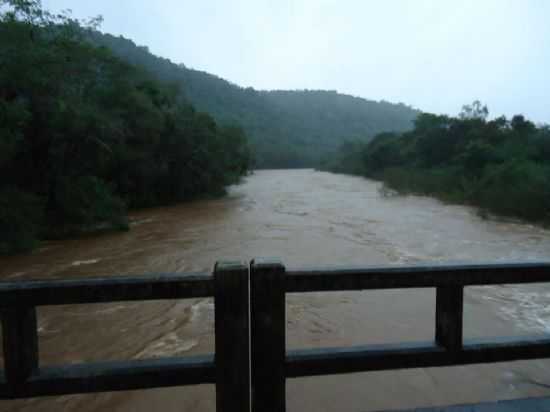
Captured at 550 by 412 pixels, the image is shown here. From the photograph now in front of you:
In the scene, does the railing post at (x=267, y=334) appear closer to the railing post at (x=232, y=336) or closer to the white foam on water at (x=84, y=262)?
the railing post at (x=232, y=336)

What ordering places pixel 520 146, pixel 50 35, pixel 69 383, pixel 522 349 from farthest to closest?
pixel 520 146 < pixel 50 35 < pixel 522 349 < pixel 69 383

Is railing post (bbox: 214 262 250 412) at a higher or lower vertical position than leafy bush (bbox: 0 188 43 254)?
higher

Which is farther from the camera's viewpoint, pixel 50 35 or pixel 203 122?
pixel 203 122

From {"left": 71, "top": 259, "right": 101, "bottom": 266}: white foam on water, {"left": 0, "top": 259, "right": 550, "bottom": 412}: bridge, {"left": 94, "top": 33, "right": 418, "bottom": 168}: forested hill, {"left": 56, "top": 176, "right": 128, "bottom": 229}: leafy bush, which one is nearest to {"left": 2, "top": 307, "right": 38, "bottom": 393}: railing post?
{"left": 0, "top": 259, "right": 550, "bottom": 412}: bridge

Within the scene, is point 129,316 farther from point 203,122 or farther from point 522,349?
point 203,122

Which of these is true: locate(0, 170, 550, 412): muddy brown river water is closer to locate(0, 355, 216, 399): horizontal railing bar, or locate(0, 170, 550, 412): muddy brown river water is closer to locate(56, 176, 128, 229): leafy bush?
locate(56, 176, 128, 229): leafy bush

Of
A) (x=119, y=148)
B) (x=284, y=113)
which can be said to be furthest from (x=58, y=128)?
(x=284, y=113)

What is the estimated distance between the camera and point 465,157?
80.4 feet

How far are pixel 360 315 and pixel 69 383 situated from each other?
522 cm

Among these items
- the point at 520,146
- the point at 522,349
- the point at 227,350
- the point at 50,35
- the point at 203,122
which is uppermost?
the point at 50,35

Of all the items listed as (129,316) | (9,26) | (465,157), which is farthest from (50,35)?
(465,157)

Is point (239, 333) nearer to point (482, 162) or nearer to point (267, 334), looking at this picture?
point (267, 334)

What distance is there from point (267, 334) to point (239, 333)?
0.13 m

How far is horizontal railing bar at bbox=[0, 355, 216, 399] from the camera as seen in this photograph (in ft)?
5.79
